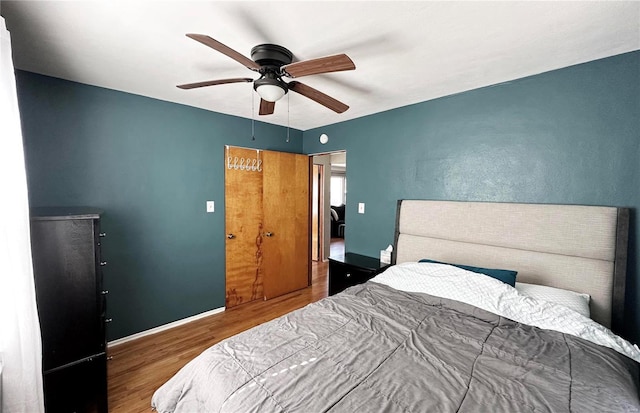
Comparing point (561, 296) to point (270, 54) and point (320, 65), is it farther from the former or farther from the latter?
point (270, 54)

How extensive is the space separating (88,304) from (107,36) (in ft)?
5.54

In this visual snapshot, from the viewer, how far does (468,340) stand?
1.45 metres

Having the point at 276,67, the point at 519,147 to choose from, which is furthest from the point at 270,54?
the point at 519,147

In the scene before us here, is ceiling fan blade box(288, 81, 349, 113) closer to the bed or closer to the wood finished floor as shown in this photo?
the bed

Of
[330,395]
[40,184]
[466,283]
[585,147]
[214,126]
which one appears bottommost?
[330,395]

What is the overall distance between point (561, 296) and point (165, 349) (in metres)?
3.26

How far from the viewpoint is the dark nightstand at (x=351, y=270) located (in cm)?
285

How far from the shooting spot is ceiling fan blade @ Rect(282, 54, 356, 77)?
141cm

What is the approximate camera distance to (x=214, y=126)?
317cm

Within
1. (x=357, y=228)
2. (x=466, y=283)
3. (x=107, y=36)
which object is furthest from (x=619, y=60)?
(x=107, y=36)

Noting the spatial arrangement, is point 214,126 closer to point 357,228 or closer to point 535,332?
point 357,228

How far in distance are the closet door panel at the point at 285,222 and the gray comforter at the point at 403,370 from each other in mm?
2087

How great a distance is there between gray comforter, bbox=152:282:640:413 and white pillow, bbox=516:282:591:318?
315mm

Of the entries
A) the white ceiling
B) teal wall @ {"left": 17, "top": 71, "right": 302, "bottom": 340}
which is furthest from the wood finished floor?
the white ceiling
